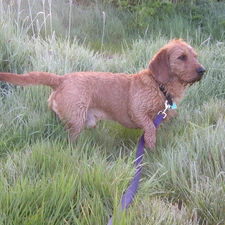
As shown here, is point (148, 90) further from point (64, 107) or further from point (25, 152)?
point (25, 152)

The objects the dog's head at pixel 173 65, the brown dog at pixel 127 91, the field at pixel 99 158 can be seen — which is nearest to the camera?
the field at pixel 99 158

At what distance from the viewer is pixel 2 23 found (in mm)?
4461

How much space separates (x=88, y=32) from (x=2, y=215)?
5.98m

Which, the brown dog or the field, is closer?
the field

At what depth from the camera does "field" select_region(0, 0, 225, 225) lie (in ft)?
6.32

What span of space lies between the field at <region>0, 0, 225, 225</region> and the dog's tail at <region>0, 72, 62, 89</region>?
0.35 metres

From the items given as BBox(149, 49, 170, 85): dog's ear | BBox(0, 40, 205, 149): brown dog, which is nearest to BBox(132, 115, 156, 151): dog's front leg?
BBox(0, 40, 205, 149): brown dog

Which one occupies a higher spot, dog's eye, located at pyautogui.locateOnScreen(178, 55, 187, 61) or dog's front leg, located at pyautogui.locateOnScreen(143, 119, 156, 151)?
dog's eye, located at pyautogui.locateOnScreen(178, 55, 187, 61)

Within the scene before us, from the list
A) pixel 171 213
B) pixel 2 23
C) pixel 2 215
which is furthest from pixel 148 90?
pixel 2 23

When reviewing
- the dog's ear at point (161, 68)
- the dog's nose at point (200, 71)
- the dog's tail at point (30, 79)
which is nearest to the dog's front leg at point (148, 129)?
the dog's ear at point (161, 68)

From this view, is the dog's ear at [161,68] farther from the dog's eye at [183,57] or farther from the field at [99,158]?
the field at [99,158]

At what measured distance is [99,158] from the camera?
2.67 meters

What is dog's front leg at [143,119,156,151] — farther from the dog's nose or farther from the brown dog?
the dog's nose

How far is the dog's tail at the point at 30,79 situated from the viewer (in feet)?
9.43
